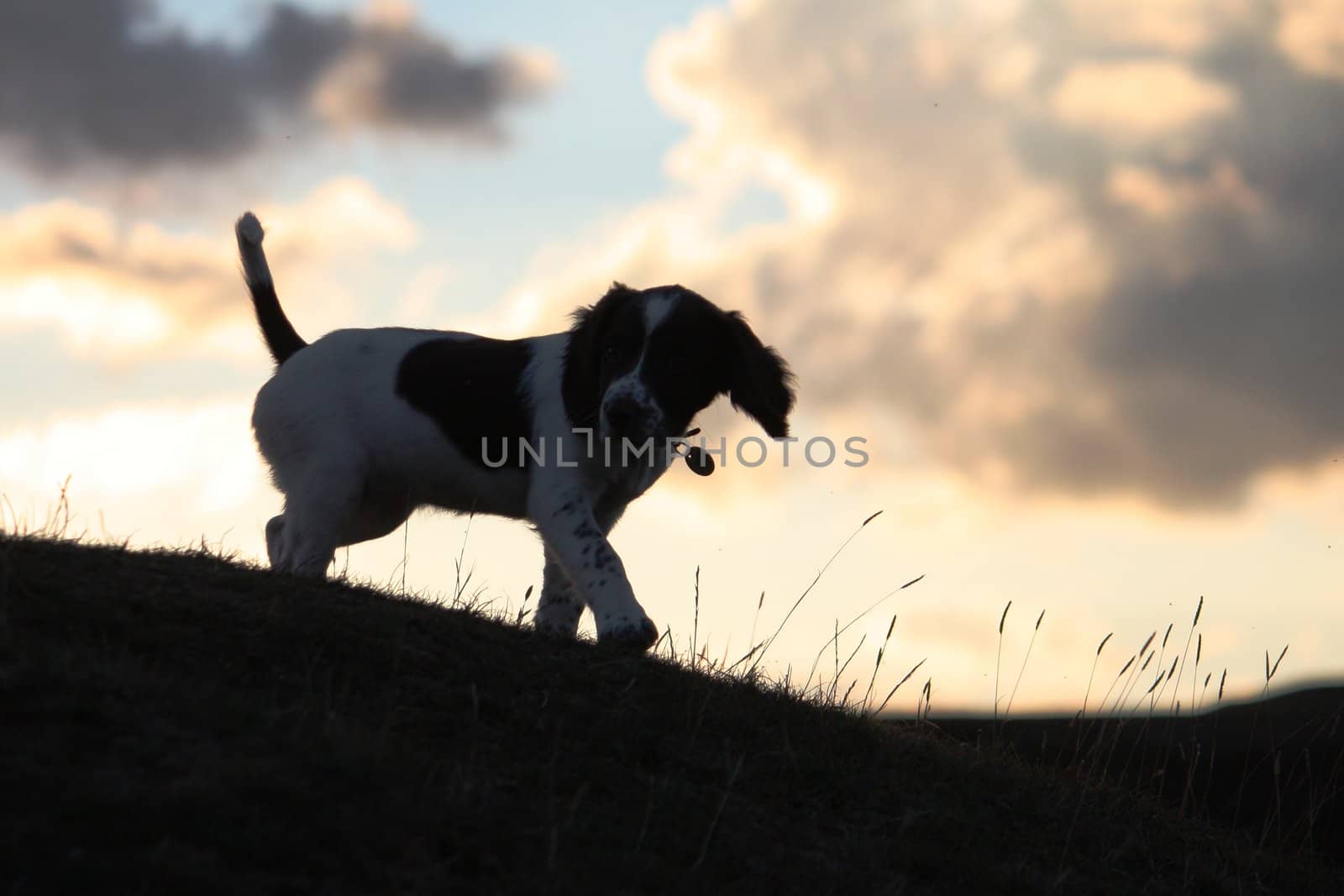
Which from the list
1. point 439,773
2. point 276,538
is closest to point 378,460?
point 276,538

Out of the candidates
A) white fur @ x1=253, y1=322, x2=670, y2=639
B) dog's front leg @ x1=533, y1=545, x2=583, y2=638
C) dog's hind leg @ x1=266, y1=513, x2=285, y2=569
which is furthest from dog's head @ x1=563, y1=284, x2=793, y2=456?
dog's hind leg @ x1=266, y1=513, x2=285, y2=569

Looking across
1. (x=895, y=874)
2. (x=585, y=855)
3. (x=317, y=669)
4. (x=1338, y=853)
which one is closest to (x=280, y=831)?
(x=585, y=855)

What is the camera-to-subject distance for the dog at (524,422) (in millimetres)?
6152

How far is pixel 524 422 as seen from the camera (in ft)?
21.5

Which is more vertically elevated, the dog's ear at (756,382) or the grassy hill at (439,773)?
the dog's ear at (756,382)

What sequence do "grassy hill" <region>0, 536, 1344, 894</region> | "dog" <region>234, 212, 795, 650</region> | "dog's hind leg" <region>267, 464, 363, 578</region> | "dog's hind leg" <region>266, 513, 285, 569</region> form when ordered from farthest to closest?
"dog's hind leg" <region>266, 513, 285, 569</region>, "dog's hind leg" <region>267, 464, 363, 578</region>, "dog" <region>234, 212, 795, 650</region>, "grassy hill" <region>0, 536, 1344, 894</region>

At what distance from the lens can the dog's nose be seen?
5.89 metres

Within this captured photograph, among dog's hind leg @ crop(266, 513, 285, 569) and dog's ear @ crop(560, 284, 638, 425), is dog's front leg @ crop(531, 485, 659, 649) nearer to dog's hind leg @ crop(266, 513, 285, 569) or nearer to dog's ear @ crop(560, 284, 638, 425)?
dog's ear @ crop(560, 284, 638, 425)

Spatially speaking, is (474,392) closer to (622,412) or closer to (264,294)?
(622,412)

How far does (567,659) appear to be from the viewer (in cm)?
523

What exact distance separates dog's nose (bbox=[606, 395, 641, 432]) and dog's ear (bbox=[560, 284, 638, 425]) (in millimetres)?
350

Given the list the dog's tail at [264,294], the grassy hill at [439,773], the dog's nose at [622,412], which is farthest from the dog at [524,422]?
the grassy hill at [439,773]

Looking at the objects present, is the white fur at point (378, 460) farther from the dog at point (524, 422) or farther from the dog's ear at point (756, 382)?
the dog's ear at point (756, 382)

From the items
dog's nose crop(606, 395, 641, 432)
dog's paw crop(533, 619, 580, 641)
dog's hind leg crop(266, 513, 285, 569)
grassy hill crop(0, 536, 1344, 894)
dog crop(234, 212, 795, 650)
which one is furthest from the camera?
dog's hind leg crop(266, 513, 285, 569)
